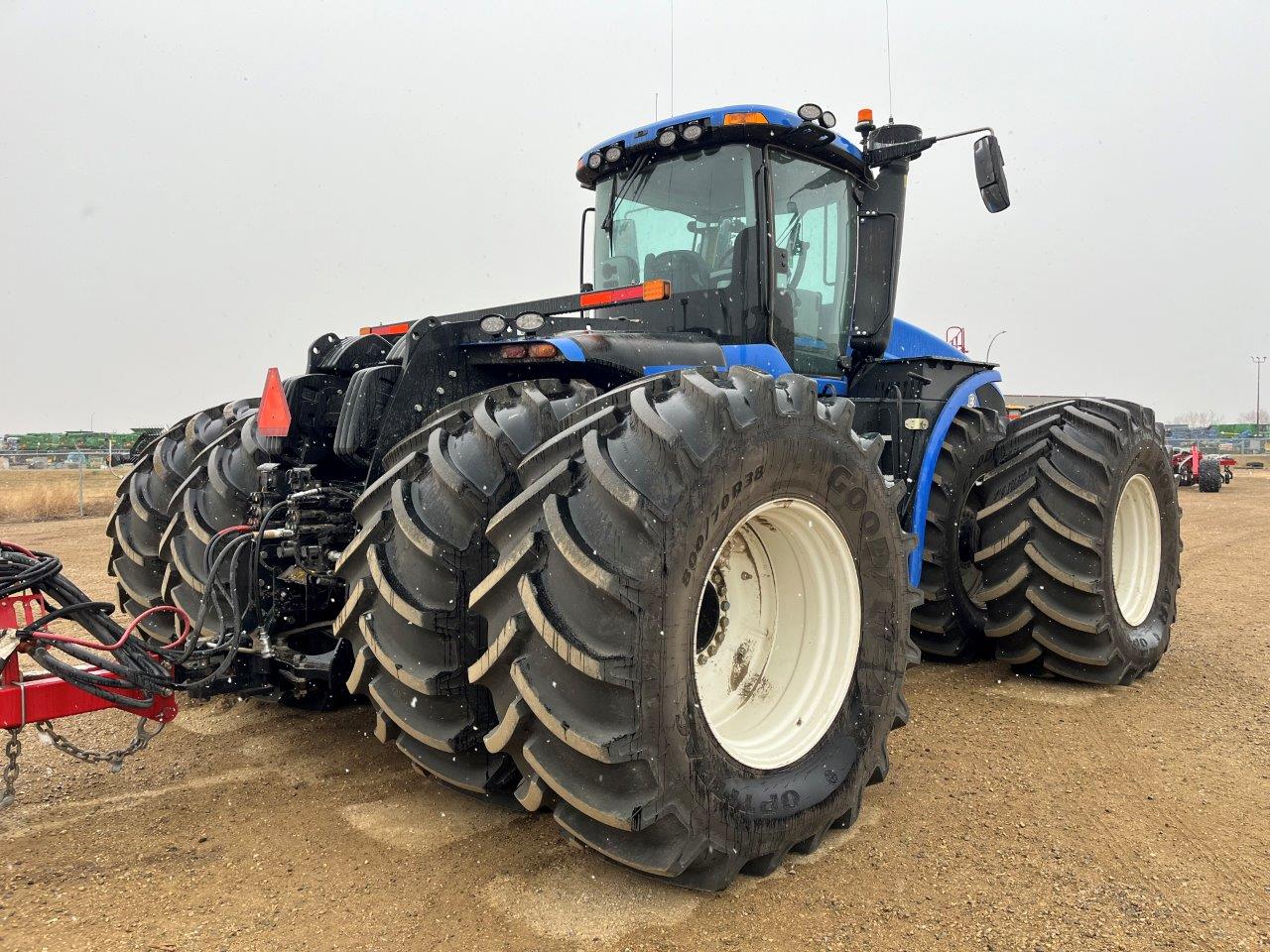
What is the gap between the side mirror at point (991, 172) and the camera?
4.53 meters

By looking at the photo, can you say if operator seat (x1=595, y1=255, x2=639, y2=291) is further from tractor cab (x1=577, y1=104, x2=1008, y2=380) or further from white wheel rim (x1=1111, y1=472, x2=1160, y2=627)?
white wheel rim (x1=1111, y1=472, x2=1160, y2=627)

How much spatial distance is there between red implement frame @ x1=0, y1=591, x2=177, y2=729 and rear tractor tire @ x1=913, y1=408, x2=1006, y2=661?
383 cm

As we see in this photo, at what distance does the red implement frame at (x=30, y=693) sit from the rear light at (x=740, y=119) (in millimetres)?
3377

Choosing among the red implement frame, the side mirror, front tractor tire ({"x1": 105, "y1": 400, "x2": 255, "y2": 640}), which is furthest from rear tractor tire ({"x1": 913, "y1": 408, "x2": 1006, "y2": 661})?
the red implement frame

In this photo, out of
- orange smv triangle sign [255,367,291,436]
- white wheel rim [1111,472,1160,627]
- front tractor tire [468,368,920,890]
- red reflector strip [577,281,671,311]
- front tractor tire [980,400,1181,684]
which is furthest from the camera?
white wheel rim [1111,472,1160,627]

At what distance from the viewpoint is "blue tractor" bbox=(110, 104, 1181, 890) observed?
92.6 inches

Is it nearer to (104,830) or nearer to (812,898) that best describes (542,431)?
(812,898)

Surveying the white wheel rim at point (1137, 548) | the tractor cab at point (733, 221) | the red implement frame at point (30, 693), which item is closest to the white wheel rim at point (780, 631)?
the tractor cab at point (733, 221)

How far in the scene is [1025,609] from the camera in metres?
4.63

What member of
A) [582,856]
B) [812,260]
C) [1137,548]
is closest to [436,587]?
[582,856]

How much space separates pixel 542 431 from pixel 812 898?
158 centimetres

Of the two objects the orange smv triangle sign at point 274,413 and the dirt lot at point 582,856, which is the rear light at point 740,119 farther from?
the dirt lot at point 582,856

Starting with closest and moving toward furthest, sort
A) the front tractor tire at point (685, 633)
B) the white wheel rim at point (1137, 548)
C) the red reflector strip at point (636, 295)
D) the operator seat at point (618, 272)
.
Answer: the front tractor tire at point (685, 633), the red reflector strip at point (636, 295), the operator seat at point (618, 272), the white wheel rim at point (1137, 548)

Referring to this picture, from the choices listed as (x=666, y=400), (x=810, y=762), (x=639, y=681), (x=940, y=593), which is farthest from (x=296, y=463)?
(x=940, y=593)
